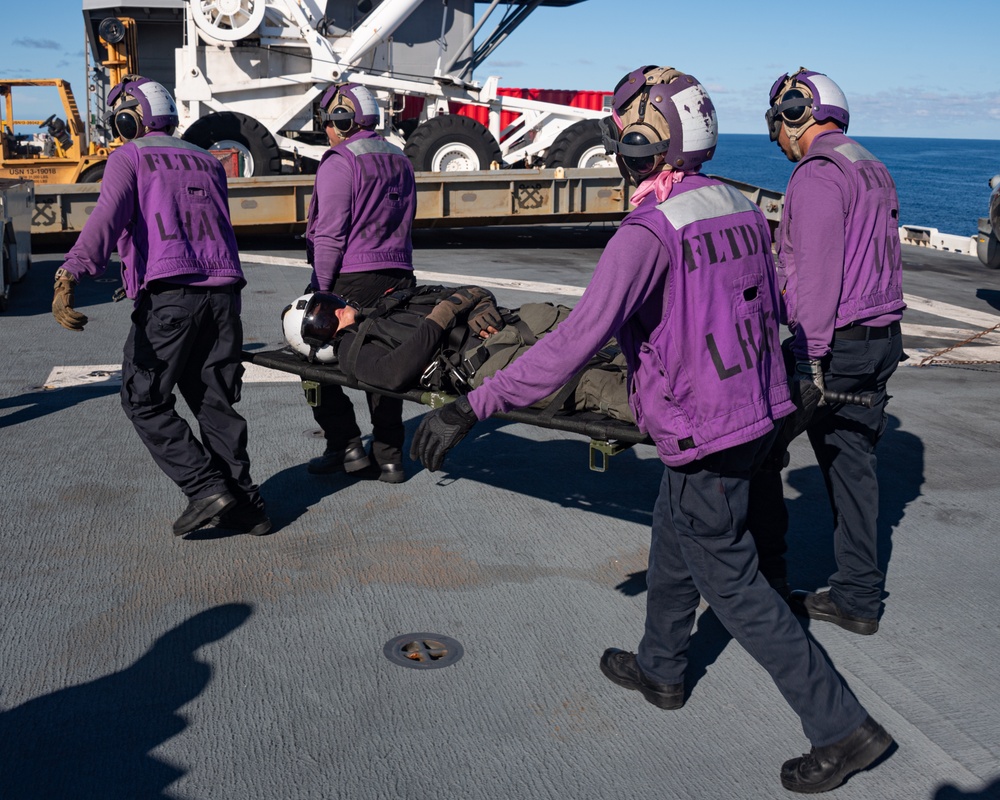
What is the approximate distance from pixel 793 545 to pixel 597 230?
1537 centimetres

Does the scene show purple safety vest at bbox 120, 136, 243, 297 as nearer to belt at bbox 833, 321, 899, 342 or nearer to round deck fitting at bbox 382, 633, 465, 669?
round deck fitting at bbox 382, 633, 465, 669

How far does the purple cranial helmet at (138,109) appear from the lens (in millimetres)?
4461

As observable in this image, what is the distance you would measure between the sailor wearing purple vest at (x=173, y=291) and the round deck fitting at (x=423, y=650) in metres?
1.23

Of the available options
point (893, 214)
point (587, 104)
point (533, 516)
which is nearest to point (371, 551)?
point (533, 516)

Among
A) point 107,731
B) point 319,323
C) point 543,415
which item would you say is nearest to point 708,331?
point 543,415

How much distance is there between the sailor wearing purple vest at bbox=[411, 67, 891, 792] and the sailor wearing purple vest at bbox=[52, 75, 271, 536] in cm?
190

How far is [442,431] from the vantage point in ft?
9.80

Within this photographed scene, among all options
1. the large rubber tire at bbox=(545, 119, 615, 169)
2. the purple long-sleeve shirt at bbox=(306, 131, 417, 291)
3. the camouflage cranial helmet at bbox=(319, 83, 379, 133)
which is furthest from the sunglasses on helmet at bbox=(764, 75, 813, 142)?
the large rubber tire at bbox=(545, 119, 615, 169)

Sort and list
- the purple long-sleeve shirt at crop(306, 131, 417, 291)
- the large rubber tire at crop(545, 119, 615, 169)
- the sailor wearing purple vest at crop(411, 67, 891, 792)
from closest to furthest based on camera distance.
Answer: the sailor wearing purple vest at crop(411, 67, 891, 792), the purple long-sleeve shirt at crop(306, 131, 417, 291), the large rubber tire at crop(545, 119, 615, 169)

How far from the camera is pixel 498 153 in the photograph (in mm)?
16359

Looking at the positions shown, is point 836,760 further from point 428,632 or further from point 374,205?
point 374,205

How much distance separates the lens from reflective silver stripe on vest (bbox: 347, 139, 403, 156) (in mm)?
5219

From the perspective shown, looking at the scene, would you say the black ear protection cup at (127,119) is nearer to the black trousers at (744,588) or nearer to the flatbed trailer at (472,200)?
the black trousers at (744,588)

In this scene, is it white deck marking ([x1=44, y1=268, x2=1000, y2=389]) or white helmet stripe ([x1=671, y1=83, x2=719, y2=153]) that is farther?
white deck marking ([x1=44, y1=268, x2=1000, y2=389])
